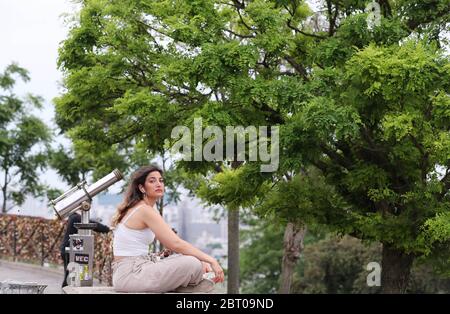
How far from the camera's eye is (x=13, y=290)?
656cm

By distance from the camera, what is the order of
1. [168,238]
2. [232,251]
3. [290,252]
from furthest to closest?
[290,252]
[232,251]
[168,238]

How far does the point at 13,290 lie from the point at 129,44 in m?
11.4

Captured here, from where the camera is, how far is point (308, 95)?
47.9ft

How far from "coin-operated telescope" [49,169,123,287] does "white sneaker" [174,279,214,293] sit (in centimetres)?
226

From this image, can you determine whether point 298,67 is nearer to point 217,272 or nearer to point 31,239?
point 31,239

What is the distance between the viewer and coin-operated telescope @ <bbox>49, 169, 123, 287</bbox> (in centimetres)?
812

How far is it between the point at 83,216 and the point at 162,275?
13.0ft

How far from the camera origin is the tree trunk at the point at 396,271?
55.8ft

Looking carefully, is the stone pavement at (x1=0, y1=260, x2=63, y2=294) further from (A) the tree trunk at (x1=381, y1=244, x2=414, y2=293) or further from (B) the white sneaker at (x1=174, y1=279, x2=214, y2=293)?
(B) the white sneaker at (x1=174, y1=279, x2=214, y2=293)

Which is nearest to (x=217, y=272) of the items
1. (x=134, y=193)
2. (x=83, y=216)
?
(x=134, y=193)

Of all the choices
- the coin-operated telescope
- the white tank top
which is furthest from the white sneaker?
the coin-operated telescope

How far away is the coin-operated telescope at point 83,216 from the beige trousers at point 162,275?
84.1 inches

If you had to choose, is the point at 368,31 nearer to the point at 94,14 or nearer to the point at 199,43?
the point at 199,43

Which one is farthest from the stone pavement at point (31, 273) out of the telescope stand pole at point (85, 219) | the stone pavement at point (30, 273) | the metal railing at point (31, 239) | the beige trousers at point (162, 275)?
the beige trousers at point (162, 275)
